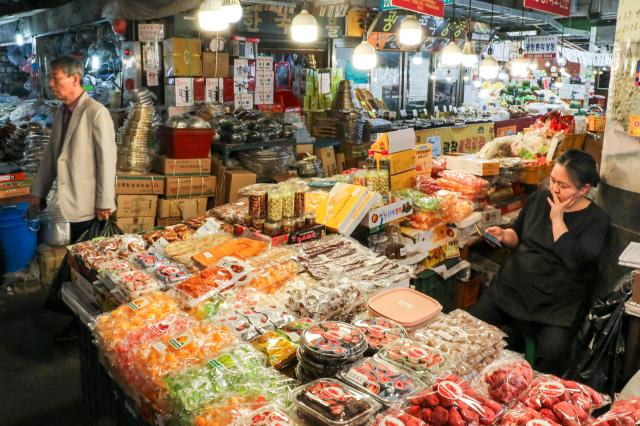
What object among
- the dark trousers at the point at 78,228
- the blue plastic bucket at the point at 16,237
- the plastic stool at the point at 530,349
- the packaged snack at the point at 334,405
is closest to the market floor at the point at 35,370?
the blue plastic bucket at the point at 16,237

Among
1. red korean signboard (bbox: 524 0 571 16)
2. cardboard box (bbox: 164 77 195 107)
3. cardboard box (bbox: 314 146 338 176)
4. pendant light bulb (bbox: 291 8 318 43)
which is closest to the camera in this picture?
pendant light bulb (bbox: 291 8 318 43)

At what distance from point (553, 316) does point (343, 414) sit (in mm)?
2301

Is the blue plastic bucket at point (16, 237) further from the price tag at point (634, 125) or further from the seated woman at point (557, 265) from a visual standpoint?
the price tag at point (634, 125)

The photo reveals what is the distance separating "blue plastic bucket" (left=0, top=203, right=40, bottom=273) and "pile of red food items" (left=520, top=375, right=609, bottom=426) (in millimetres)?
5133

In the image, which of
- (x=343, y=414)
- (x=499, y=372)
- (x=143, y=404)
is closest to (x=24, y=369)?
(x=143, y=404)

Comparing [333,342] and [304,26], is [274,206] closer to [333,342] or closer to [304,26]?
[333,342]

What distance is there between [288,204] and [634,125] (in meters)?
2.16

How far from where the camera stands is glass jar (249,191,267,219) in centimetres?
359

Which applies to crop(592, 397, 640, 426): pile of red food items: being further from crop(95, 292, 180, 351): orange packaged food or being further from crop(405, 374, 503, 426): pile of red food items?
crop(95, 292, 180, 351): orange packaged food

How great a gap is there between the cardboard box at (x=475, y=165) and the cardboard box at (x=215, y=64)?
432 cm

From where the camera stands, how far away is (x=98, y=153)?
4.20 m

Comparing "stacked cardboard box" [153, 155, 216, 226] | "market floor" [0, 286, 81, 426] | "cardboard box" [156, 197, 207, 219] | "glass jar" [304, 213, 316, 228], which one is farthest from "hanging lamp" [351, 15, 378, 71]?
"market floor" [0, 286, 81, 426]

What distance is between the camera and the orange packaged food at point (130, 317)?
235 cm

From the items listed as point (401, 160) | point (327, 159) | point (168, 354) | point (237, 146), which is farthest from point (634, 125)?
point (327, 159)
